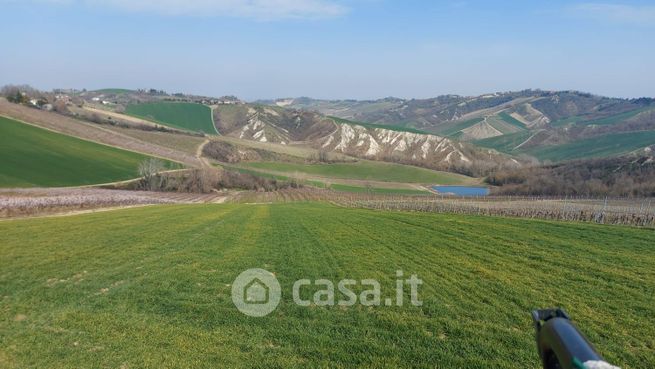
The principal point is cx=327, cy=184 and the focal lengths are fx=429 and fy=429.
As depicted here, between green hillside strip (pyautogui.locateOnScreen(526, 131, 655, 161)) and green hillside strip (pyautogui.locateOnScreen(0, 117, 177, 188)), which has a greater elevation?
green hillside strip (pyautogui.locateOnScreen(526, 131, 655, 161))

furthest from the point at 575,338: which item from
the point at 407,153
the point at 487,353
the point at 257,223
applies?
the point at 407,153

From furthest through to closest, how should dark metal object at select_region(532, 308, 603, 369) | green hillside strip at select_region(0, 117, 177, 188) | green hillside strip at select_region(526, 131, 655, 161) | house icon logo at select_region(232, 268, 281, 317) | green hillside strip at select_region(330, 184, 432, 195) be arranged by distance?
green hillside strip at select_region(526, 131, 655, 161) < green hillside strip at select_region(330, 184, 432, 195) < green hillside strip at select_region(0, 117, 177, 188) < house icon logo at select_region(232, 268, 281, 317) < dark metal object at select_region(532, 308, 603, 369)

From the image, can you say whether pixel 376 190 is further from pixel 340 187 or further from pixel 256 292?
pixel 256 292

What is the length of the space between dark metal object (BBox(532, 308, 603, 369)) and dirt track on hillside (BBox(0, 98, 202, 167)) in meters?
106

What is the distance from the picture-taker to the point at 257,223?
33375 millimetres

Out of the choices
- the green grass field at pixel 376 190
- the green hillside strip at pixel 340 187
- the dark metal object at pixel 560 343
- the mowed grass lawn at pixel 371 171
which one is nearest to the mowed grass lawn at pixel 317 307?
the dark metal object at pixel 560 343

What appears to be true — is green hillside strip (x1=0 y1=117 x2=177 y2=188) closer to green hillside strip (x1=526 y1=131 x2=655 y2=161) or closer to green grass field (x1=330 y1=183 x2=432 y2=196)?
green grass field (x1=330 y1=183 x2=432 y2=196)

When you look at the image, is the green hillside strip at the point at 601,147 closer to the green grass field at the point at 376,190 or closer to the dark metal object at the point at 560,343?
the green grass field at the point at 376,190

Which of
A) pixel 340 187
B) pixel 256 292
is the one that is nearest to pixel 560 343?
pixel 256 292

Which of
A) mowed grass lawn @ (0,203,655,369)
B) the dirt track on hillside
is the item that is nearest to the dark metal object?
mowed grass lawn @ (0,203,655,369)

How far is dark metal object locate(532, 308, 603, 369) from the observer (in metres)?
2.94

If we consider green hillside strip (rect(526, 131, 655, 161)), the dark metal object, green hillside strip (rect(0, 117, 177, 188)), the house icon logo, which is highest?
green hillside strip (rect(526, 131, 655, 161))

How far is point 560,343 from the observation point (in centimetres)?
315

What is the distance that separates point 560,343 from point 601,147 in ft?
621
